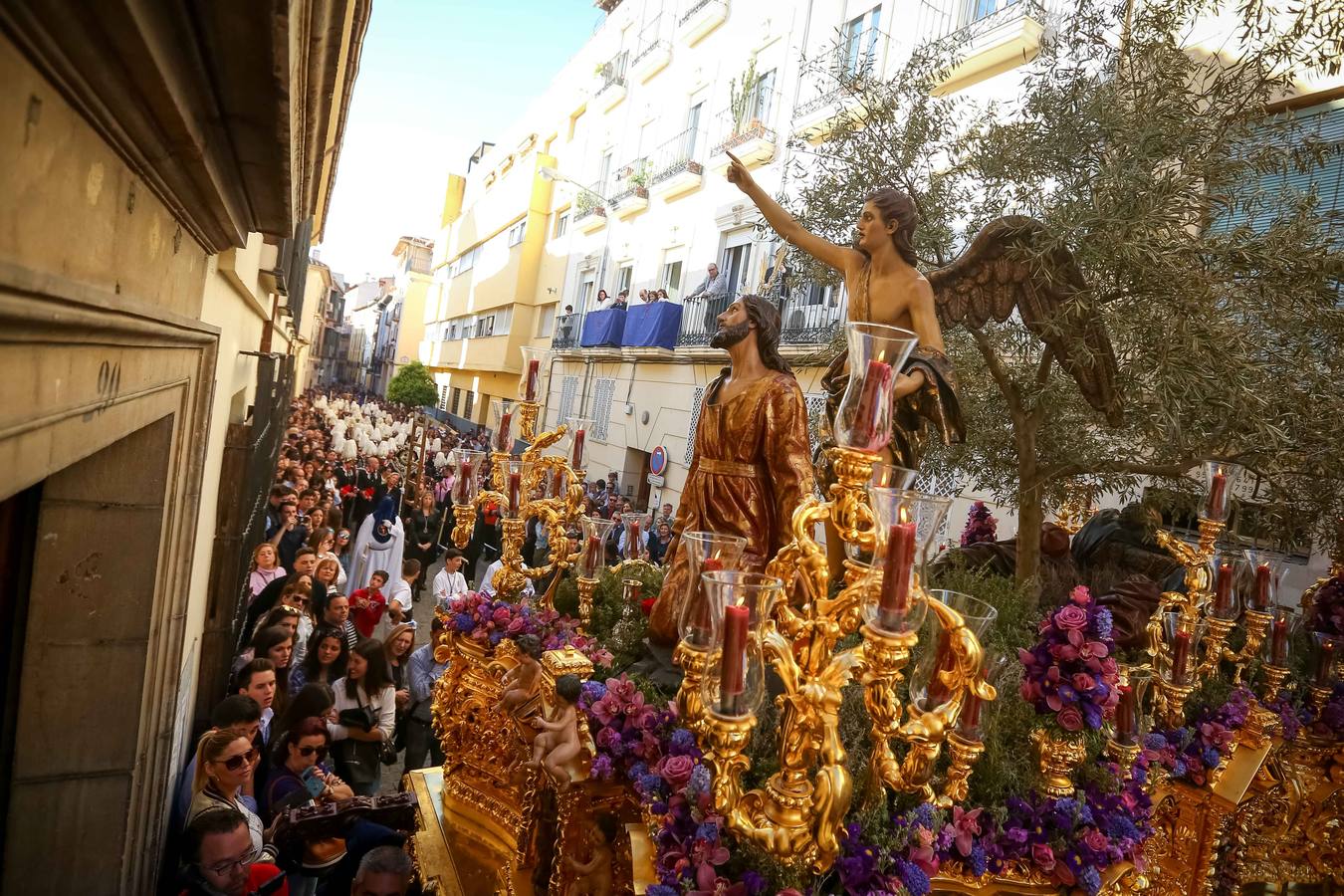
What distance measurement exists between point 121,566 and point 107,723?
525 millimetres

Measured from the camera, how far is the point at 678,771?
8.48ft

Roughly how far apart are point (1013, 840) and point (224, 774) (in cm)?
292

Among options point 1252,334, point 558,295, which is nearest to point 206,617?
point 1252,334

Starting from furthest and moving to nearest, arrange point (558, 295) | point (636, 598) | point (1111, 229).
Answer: point (558, 295) < point (1111, 229) < point (636, 598)

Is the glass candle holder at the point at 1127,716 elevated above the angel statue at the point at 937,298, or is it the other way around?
the angel statue at the point at 937,298

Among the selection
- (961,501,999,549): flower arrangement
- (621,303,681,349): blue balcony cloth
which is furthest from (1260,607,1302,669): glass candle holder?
(621,303,681,349): blue balcony cloth

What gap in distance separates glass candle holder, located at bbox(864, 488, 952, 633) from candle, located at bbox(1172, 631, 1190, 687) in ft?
8.31

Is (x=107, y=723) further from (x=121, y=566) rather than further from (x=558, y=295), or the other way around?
(x=558, y=295)

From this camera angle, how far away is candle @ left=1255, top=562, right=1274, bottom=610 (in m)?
4.02

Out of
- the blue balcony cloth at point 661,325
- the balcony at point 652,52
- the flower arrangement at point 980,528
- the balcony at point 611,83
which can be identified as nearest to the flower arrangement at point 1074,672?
the flower arrangement at point 980,528

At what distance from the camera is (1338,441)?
450cm

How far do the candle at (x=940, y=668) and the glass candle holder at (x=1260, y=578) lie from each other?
305 cm

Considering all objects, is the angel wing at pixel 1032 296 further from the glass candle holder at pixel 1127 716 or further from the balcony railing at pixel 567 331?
the balcony railing at pixel 567 331

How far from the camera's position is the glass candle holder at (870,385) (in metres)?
1.75
